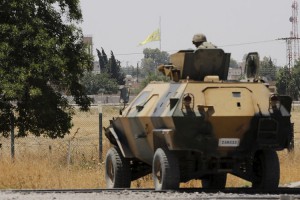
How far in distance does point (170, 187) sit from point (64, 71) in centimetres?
1124

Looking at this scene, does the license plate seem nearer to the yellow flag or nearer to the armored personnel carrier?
the armored personnel carrier

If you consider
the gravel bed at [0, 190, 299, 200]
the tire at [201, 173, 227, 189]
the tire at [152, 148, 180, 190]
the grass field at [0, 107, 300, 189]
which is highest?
the tire at [152, 148, 180, 190]

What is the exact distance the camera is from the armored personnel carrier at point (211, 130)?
1526 centimetres

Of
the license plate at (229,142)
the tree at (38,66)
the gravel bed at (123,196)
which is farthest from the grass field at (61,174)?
the gravel bed at (123,196)

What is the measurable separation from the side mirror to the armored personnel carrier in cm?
43

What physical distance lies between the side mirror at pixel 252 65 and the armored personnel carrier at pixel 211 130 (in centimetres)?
43

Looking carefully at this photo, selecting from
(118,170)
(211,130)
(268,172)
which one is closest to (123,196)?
(211,130)

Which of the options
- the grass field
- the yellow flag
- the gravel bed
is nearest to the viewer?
the gravel bed

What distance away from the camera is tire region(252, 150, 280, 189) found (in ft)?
52.5

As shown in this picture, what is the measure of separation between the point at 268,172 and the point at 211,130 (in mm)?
1374

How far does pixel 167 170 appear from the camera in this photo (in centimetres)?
1520

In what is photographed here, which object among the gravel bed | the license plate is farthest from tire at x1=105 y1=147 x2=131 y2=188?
the gravel bed

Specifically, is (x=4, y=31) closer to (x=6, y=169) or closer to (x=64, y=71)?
(x=64, y=71)

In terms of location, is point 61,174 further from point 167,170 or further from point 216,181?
point 167,170
